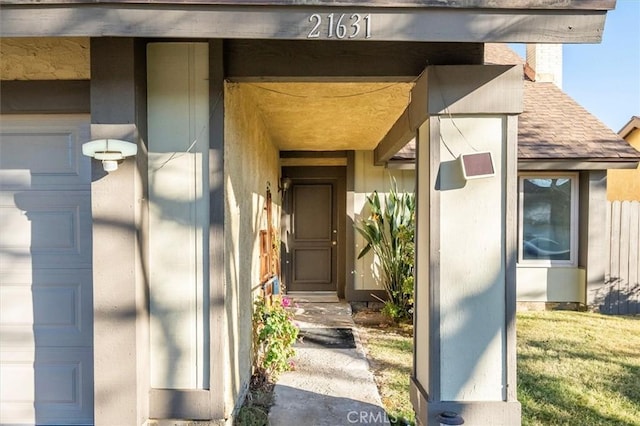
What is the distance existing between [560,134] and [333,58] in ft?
19.0

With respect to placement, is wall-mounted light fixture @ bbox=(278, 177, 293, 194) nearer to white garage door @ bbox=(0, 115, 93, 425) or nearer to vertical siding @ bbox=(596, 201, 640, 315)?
white garage door @ bbox=(0, 115, 93, 425)

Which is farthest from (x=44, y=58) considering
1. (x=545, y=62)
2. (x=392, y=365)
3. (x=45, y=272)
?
(x=545, y=62)

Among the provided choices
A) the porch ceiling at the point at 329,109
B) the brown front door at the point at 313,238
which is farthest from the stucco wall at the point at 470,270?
the brown front door at the point at 313,238

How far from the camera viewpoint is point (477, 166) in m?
2.44

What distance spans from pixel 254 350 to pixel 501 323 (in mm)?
2350

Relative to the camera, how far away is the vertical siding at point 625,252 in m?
6.56

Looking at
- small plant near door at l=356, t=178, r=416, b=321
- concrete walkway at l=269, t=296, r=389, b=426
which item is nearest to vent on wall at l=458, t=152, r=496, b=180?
concrete walkway at l=269, t=296, r=389, b=426

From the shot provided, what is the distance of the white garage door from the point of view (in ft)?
8.76

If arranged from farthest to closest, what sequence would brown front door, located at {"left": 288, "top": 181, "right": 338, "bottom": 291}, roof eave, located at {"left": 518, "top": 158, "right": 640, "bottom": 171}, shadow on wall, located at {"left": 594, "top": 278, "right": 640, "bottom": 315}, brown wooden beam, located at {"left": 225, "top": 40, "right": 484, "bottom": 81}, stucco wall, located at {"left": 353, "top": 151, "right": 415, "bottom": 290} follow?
1. brown front door, located at {"left": 288, "top": 181, "right": 338, "bottom": 291}
2. stucco wall, located at {"left": 353, "top": 151, "right": 415, "bottom": 290}
3. shadow on wall, located at {"left": 594, "top": 278, "right": 640, "bottom": 315}
4. roof eave, located at {"left": 518, "top": 158, "right": 640, "bottom": 171}
5. brown wooden beam, located at {"left": 225, "top": 40, "right": 484, "bottom": 81}

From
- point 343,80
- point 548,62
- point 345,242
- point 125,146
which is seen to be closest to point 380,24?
point 343,80

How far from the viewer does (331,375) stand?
3920mm

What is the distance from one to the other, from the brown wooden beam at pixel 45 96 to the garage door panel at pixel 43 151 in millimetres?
86

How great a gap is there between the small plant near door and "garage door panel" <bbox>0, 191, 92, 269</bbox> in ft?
13.9

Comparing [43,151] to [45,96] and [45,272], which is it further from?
[45,272]
